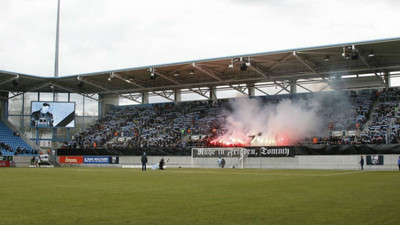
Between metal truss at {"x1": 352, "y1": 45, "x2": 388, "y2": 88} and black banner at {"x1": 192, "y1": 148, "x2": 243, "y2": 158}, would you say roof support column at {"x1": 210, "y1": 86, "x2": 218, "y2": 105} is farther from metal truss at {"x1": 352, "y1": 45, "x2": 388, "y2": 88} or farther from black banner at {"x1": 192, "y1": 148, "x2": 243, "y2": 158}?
metal truss at {"x1": 352, "y1": 45, "x2": 388, "y2": 88}

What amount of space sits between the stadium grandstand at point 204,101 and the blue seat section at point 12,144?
133 millimetres


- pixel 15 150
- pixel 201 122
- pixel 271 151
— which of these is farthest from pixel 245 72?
pixel 15 150

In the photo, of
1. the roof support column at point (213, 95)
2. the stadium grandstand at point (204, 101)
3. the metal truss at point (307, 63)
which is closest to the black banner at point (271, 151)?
the stadium grandstand at point (204, 101)

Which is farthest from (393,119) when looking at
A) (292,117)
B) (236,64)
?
(236,64)

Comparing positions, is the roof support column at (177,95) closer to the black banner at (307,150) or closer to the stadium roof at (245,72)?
the stadium roof at (245,72)

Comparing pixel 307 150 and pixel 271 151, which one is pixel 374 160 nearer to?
pixel 307 150

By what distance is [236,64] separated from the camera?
47.1 metres

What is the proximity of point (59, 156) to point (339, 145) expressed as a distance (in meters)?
35.2

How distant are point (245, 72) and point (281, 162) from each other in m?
13.2

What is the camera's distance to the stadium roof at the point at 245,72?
42344 millimetres

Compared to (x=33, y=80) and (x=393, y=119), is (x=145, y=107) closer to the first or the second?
(x=33, y=80)

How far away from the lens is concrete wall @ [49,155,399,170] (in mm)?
39125

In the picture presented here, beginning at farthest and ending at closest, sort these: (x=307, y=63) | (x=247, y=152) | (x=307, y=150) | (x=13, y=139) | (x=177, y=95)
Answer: (x=177, y=95)
(x=13, y=139)
(x=307, y=63)
(x=247, y=152)
(x=307, y=150)

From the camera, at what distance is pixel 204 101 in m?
59.1
